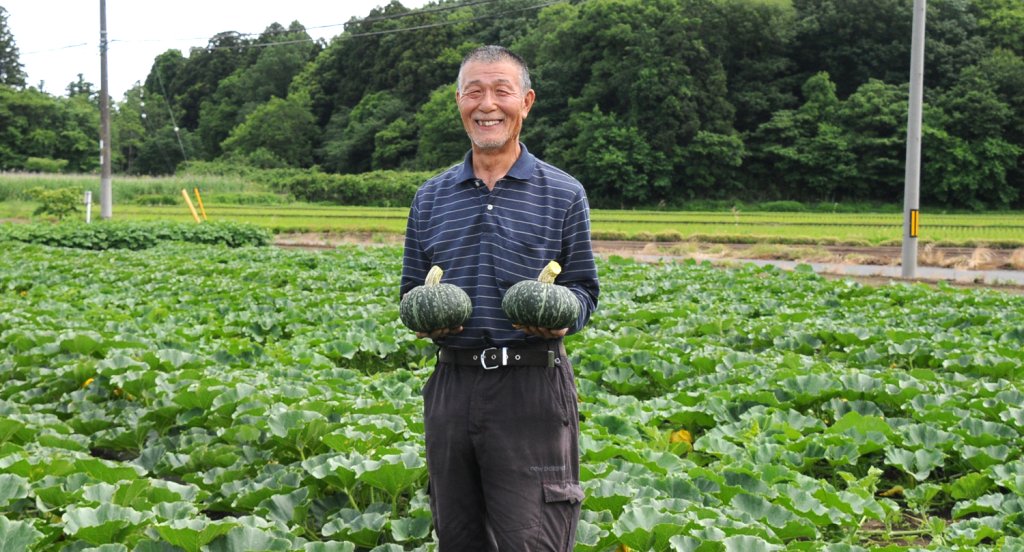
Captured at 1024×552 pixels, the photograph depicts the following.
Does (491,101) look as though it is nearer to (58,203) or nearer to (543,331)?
(543,331)

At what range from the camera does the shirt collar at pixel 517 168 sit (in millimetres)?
2816

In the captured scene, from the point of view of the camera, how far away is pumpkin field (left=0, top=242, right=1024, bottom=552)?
375 centimetres

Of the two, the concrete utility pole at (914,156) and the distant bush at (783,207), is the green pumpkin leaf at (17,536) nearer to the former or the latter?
the concrete utility pole at (914,156)

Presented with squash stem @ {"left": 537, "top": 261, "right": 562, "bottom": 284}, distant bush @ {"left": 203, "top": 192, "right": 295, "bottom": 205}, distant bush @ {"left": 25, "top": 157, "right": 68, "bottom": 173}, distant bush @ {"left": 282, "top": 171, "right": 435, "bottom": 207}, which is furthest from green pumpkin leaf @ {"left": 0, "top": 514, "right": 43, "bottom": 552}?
distant bush @ {"left": 25, "top": 157, "right": 68, "bottom": 173}

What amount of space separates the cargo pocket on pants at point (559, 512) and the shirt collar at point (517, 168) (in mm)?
883

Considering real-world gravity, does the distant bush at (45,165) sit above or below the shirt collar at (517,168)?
above

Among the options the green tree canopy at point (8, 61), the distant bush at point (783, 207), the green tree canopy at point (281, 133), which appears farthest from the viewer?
the green tree canopy at point (8, 61)

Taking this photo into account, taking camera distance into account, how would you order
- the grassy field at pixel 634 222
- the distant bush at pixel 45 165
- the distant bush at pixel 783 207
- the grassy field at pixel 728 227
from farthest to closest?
1. the distant bush at pixel 45 165
2. the distant bush at pixel 783 207
3. the grassy field at pixel 634 222
4. the grassy field at pixel 728 227

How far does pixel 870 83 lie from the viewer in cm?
5109

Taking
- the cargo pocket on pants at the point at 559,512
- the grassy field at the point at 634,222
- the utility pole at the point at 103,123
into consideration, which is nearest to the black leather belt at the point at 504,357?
the cargo pocket on pants at the point at 559,512

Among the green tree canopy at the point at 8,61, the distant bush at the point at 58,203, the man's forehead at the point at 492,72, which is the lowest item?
the distant bush at the point at 58,203

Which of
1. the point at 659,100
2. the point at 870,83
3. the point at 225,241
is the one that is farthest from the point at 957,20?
the point at 225,241

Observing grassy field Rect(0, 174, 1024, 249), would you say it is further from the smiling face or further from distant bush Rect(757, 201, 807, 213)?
the smiling face

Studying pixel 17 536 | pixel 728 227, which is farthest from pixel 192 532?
pixel 728 227
